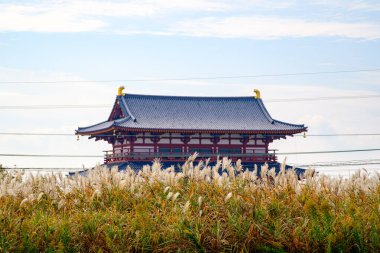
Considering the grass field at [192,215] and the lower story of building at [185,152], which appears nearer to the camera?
the grass field at [192,215]

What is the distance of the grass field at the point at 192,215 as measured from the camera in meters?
12.0

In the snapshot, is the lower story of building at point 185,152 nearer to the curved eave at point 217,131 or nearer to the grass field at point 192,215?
the curved eave at point 217,131

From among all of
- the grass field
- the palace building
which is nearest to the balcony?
the palace building

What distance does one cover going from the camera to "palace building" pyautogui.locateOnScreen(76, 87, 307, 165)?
140ft

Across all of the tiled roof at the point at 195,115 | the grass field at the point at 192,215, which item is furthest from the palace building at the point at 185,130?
the grass field at the point at 192,215

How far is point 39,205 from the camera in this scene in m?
13.7

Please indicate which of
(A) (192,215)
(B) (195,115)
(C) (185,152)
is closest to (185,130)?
(C) (185,152)

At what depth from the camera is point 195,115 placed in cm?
4609

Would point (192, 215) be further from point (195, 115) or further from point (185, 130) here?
point (195, 115)

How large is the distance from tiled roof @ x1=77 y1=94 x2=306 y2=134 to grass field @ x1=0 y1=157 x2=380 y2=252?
91.5 feet

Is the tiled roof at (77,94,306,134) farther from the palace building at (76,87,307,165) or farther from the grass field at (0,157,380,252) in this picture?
the grass field at (0,157,380,252)

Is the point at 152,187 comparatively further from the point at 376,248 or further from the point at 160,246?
the point at 376,248

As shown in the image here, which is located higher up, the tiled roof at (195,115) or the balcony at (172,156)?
the tiled roof at (195,115)

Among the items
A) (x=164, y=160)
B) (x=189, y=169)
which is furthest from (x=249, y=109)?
(x=189, y=169)
